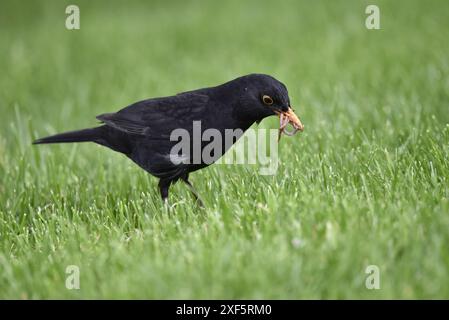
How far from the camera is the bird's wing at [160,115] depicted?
4.07 metres

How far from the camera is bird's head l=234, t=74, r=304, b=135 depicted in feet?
12.7

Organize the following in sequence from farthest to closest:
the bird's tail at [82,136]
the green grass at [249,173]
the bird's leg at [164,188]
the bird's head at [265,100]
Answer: the bird's tail at [82,136] → the bird's leg at [164,188] → the bird's head at [265,100] → the green grass at [249,173]

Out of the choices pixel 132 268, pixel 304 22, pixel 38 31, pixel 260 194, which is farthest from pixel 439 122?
pixel 38 31

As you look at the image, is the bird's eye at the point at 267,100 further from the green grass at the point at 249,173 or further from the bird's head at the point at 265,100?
the green grass at the point at 249,173

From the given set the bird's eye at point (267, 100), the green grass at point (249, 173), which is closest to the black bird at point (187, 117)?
the bird's eye at point (267, 100)

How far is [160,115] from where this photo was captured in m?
4.18

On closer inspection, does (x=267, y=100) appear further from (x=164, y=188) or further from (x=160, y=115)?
(x=164, y=188)

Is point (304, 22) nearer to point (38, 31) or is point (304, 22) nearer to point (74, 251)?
point (38, 31)

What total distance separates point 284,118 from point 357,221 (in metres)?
1.02

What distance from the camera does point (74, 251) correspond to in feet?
11.1

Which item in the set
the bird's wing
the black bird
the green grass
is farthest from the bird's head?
the green grass
